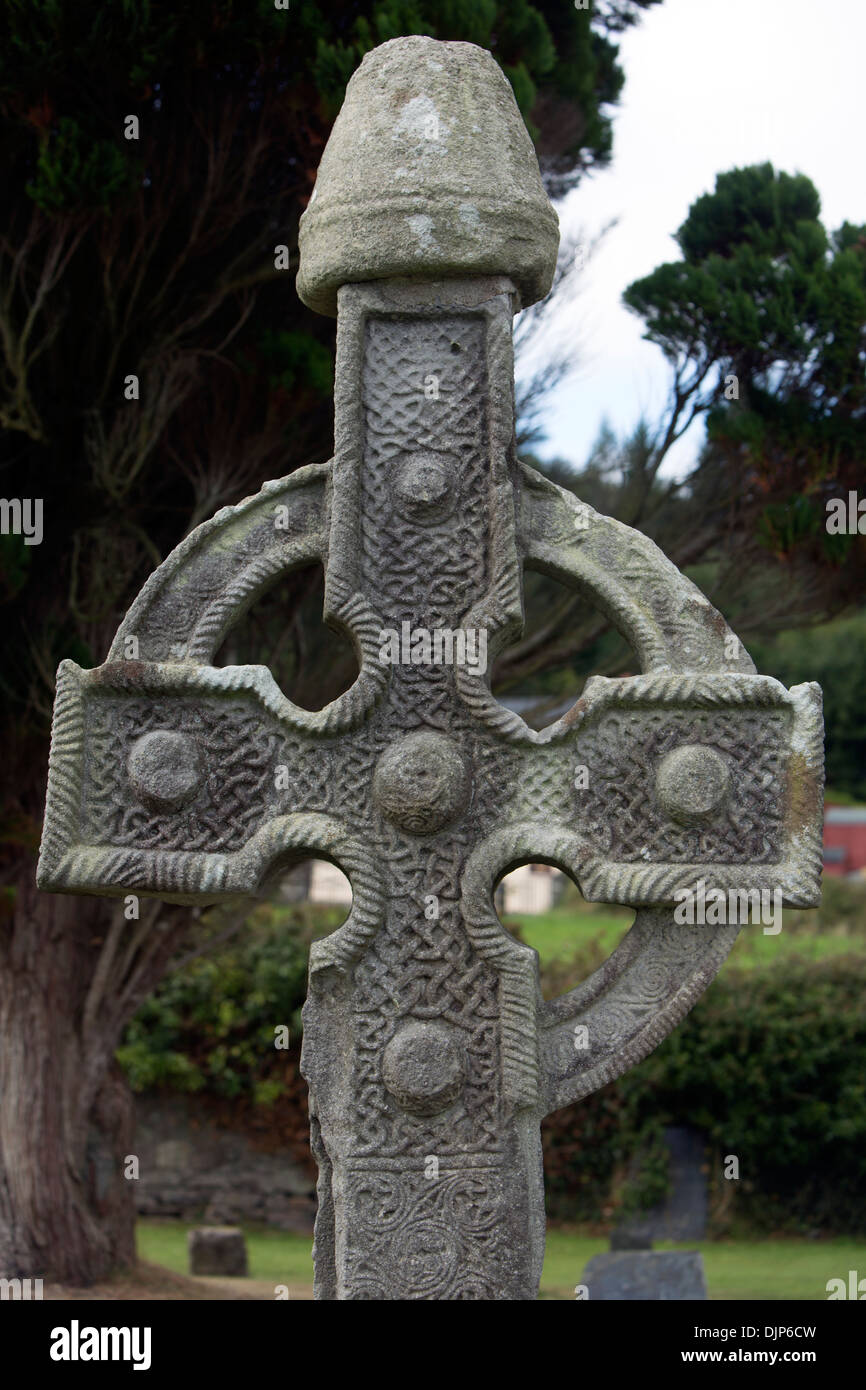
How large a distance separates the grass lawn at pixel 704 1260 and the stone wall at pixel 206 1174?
0.56 feet

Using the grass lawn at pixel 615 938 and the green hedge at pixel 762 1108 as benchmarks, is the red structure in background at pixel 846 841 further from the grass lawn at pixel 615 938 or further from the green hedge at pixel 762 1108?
the green hedge at pixel 762 1108

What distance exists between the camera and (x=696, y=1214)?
37.9 ft

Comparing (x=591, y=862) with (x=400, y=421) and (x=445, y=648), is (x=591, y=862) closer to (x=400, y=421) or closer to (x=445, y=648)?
(x=445, y=648)

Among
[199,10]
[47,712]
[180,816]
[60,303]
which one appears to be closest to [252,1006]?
[47,712]

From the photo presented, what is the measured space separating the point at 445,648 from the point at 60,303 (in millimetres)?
4344

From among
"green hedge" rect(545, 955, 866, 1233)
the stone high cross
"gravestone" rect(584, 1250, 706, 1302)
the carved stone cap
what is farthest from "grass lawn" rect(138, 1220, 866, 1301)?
the carved stone cap

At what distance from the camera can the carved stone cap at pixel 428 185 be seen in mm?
3318

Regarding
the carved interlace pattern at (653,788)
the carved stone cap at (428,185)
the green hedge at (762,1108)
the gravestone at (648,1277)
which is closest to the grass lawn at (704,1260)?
the green hedge at (762,1108)

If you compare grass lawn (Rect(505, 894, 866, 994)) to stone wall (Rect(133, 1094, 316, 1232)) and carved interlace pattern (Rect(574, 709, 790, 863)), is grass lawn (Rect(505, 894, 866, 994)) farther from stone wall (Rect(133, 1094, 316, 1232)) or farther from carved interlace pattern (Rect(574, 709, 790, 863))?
carved interlace pattern (Rect(574, 709, 790, 863))

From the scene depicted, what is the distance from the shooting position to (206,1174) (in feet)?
40.4

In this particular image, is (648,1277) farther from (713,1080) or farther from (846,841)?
(846,841)

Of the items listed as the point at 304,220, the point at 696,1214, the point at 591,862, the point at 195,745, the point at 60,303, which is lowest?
the point at 696,1214

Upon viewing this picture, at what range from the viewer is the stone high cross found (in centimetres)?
321

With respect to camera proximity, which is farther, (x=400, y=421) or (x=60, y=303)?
(x=60, y=303)
